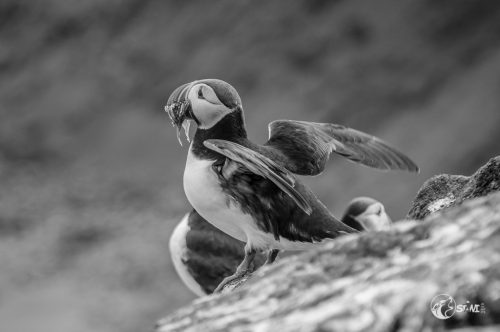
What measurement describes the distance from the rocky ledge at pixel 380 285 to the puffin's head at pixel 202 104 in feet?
4.79

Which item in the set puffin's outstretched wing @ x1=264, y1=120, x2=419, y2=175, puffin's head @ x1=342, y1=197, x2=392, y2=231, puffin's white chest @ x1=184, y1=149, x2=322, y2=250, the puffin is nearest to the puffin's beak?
the puffin

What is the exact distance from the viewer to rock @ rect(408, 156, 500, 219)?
2867 mm

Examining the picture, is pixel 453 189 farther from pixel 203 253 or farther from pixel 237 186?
pixel 203 253

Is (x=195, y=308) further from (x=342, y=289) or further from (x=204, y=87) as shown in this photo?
(x=204, y=87)

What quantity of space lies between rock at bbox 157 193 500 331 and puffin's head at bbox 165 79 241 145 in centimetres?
146

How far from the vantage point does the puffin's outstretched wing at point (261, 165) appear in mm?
3148

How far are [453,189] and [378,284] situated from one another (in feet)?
5.22

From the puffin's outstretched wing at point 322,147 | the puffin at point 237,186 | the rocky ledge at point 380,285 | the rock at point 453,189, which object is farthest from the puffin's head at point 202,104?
the rocky ledge at point 380,285

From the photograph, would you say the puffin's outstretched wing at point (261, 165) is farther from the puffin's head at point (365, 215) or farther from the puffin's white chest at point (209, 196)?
the puffin's head at point (365, 215)

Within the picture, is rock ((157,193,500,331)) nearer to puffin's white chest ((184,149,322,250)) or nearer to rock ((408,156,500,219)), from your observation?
rock ((408,156,500,219))

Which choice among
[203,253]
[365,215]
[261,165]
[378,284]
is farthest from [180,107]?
[365,215]

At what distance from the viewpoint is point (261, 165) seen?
3168mm

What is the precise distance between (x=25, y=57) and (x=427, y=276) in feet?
38.8

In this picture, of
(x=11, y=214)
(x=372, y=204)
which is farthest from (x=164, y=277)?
(x=372, y=204)
